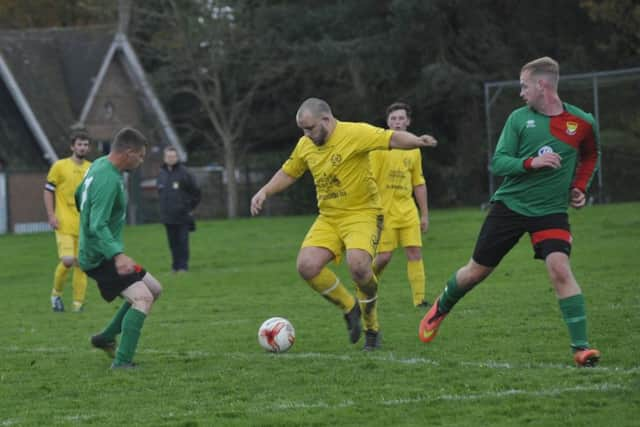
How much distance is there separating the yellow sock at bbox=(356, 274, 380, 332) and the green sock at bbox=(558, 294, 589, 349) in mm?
2019

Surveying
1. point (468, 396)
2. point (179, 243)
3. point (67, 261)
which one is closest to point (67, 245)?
point (67, 261)

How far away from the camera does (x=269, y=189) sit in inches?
384

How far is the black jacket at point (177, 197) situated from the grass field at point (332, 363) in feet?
9.54

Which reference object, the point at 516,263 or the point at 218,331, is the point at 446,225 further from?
the point at 218,331

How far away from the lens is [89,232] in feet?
30.0

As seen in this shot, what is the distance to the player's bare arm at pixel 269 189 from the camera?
9570 millimetres

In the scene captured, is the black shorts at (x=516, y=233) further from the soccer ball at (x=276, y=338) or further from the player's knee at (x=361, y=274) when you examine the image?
the soccer ball at (x=276, y=338)

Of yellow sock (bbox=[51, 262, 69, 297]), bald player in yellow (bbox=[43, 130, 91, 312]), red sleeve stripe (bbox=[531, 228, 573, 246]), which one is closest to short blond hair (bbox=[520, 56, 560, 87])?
red sleeve stripe (bbox=[531, 228, 573, 246])

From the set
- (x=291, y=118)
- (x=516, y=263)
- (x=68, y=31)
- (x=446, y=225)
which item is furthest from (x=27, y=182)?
(x=516, y=263)

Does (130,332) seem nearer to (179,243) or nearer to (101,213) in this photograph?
(101,213)

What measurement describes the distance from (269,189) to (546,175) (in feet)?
7.99

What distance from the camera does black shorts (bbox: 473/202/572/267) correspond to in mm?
8352

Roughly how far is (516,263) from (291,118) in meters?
33.7

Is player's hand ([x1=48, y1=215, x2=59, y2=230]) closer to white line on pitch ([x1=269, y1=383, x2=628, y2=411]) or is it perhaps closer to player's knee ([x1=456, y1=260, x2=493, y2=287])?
player's knee ([x1=456, y1=260, x2=493, y2=287])
